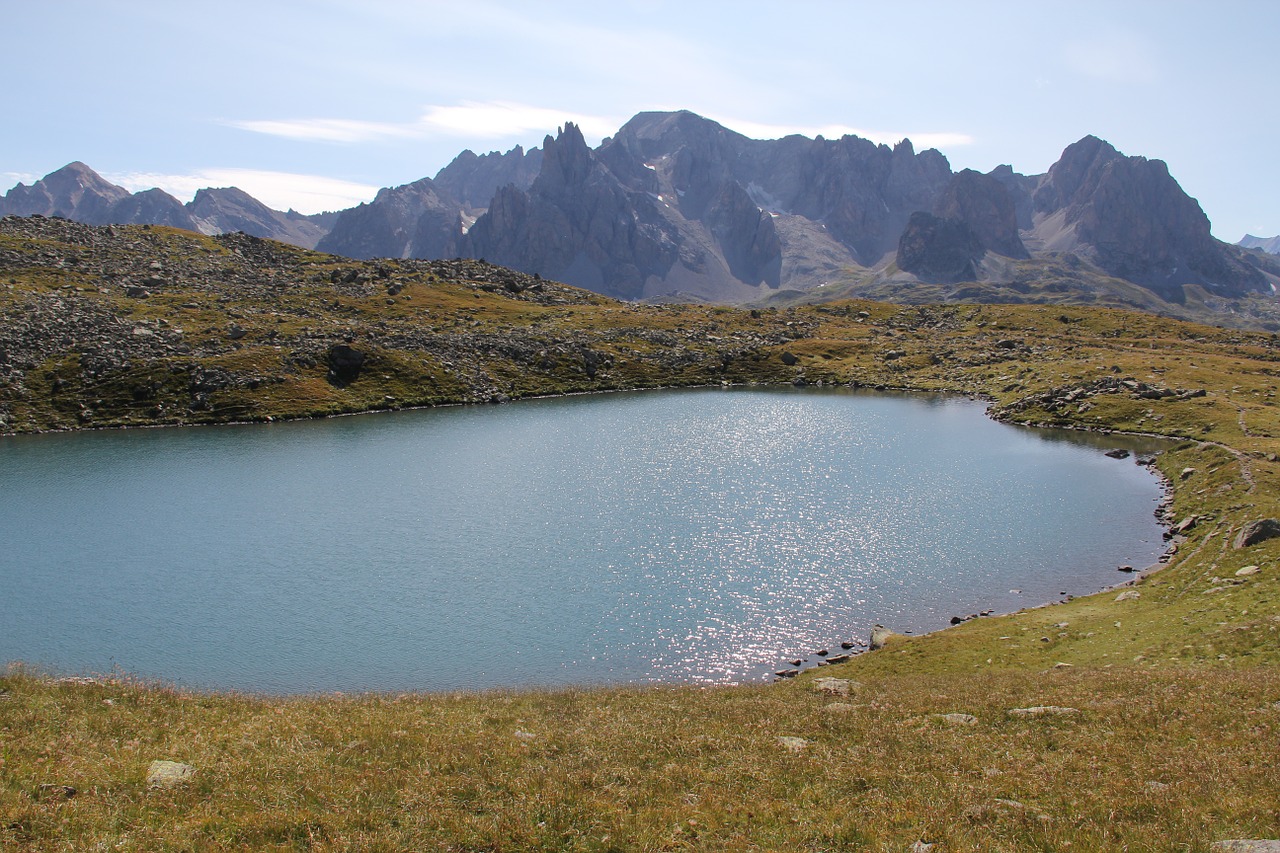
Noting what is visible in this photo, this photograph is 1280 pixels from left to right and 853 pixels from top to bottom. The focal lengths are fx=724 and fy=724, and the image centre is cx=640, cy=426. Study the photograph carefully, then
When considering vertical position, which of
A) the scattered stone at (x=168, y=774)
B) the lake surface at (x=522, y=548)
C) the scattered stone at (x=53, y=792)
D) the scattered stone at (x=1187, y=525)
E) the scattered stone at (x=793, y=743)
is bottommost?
the lake surface at (x=522, y=548)

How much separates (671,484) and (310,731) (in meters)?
55.6

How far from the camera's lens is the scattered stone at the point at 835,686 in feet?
98.6

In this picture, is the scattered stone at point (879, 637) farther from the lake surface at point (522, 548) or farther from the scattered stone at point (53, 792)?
the scattered stone at point (53, 792)

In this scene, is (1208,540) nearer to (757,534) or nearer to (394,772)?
(757,534)

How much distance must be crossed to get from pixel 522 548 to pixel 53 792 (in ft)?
133

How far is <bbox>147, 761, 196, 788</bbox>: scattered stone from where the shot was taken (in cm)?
1750

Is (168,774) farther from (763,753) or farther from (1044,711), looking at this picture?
(1044,711)

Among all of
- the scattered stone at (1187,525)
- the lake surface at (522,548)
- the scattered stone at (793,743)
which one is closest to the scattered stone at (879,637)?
the lake surface at (522,548)

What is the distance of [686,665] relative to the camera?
128 ft

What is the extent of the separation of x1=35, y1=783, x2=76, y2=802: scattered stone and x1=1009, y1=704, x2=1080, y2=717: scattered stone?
25902 mm

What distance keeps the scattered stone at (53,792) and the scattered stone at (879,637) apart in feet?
113

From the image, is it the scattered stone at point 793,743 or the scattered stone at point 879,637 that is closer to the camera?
the scattered stone at point 793,743

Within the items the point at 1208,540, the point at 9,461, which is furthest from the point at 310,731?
the point at 9,461

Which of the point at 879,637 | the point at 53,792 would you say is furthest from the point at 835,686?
the point at 53,792
